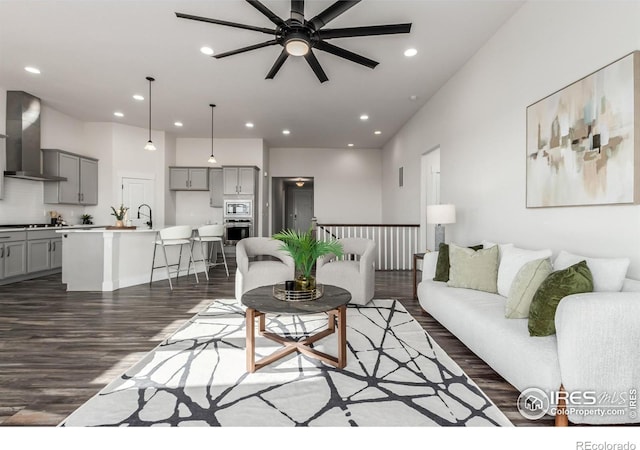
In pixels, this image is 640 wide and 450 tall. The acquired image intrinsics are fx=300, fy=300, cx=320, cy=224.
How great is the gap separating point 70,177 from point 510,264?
7.76 m

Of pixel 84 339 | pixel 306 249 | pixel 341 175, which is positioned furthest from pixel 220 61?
pixel 341 175

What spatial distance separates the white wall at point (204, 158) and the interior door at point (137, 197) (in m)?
0.73

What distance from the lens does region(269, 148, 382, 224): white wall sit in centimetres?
901

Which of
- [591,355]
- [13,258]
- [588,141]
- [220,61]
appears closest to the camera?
[591,355]

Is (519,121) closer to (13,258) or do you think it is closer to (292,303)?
(292,303)

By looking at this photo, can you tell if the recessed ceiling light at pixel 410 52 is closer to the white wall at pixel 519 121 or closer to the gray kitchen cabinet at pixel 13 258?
the white wall at pixel 519 121

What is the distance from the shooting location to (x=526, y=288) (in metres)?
2.05

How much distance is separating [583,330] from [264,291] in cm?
209

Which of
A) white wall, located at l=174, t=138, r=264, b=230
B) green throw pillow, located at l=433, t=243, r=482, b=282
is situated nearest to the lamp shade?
green throw pillow, located at l=433, t=243, r=482, b=282

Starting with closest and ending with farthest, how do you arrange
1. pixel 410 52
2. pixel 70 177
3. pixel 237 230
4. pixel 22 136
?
pixel 410 52 < pixel 22 136 < pixel 70 177 < pixel 237 230

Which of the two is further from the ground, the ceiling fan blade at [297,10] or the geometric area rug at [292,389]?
the ceiling fan blade at [297,10]

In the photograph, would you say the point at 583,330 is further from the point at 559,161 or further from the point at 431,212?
the point at 431,212

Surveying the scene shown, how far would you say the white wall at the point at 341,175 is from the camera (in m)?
9.01

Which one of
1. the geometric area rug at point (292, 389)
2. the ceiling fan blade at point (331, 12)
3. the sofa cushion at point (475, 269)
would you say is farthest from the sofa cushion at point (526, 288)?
the ceiling fan blade at point (331, 12)
